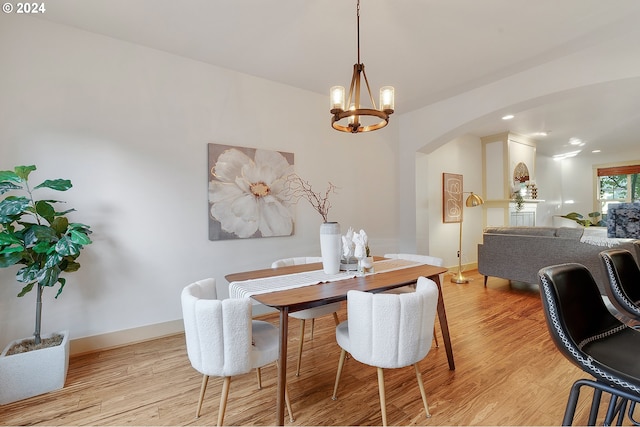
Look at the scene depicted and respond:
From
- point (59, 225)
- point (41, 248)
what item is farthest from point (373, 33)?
point (41, 248)

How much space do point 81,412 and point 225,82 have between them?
3032 mm

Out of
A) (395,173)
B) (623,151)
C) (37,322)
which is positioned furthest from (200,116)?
(623,151)

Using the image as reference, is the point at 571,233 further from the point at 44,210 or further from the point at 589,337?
the point at 44,210

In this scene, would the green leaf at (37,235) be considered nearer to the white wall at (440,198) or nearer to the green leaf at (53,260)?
the green leaf at (53,260)

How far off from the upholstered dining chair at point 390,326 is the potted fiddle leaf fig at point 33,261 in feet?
6.37

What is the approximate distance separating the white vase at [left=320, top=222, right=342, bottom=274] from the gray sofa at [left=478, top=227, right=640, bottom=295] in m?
3.24

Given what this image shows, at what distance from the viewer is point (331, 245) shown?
2.18m

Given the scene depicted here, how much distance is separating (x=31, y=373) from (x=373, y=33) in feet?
11.9

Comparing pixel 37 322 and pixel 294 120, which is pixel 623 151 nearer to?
pixel 294 120

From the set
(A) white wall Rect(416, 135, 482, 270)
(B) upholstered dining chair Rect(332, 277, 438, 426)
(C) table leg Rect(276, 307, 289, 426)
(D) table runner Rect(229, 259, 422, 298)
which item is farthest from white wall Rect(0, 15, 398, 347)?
(A) white wall Rect(416, 135, 482, 270)

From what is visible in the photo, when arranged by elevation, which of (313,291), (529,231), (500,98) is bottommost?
(313,291)

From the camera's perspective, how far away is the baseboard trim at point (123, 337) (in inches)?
98.3

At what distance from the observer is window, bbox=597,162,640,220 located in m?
7.33

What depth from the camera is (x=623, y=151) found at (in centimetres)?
Answer: 740
